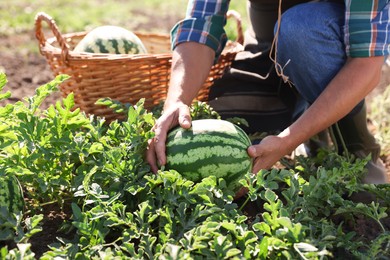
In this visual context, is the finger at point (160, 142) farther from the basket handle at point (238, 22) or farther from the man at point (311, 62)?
the basket handle at point (238, 22)

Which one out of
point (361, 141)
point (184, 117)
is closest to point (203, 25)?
point (184, 117)

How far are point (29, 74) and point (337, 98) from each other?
3.17 m

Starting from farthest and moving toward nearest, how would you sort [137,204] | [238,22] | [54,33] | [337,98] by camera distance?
[238,22]
[54,33]
[337,98]
[137,204]

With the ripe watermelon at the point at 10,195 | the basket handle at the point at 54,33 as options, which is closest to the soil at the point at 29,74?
the ripe watermelon at the point at 10,195

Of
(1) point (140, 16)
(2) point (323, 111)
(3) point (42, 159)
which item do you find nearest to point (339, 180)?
(2) point (323, 111)

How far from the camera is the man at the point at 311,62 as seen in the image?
276cm

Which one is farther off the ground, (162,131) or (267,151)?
(162,131)

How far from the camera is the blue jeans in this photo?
3084 millimetres

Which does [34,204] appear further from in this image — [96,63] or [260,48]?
[260,48]

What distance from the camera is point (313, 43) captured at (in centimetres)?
311

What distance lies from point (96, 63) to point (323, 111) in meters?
1.33

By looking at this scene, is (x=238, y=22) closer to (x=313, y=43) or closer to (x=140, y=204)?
(x=313, y=43)

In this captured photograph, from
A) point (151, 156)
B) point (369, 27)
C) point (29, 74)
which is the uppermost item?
point (369, 27)

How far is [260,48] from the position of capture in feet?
12.9
